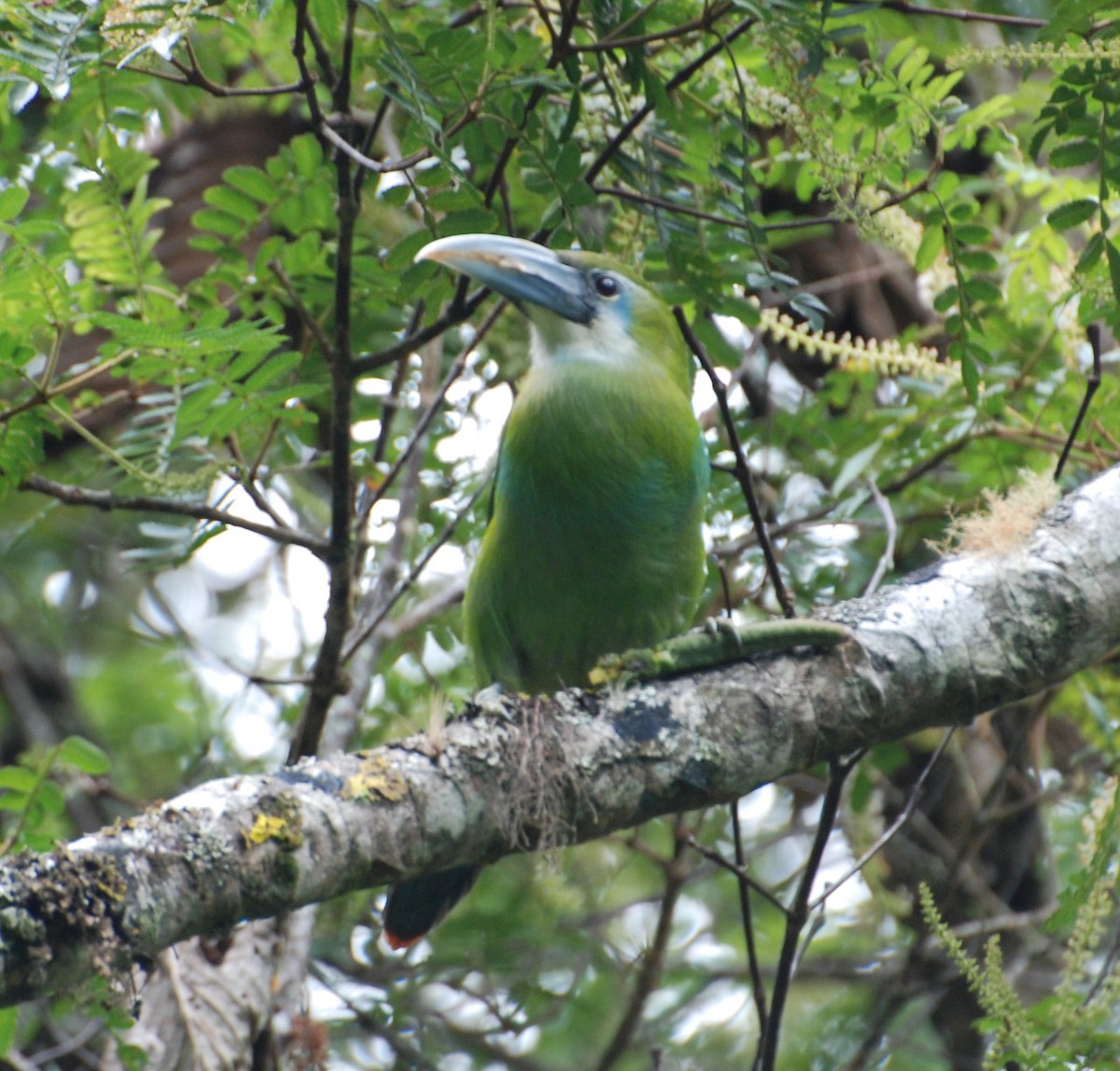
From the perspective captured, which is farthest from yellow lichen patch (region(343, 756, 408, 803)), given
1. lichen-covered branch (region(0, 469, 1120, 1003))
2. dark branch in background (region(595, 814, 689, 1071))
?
dark branch in background (region(595, 814, 689, 1071))

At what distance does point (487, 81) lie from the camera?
2.37m

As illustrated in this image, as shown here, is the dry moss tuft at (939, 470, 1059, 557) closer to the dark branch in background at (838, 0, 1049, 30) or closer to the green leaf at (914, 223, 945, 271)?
the green leaf at (914, 223, 945, 271)

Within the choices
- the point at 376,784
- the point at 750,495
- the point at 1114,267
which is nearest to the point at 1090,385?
the point at 1114,267

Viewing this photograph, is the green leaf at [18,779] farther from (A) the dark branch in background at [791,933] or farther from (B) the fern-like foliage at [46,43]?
(A) the dark branch in background at [791,933]

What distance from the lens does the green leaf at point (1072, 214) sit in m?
2.58

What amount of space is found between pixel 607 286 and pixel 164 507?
47.2 inches

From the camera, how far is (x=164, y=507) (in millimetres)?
2680

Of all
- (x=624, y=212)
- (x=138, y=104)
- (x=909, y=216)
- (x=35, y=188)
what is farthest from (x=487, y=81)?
(x=35, y=188)

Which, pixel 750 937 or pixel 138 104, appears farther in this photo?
pixel 138 104

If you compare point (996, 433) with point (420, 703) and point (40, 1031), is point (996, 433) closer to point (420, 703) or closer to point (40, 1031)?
point (420, 703)

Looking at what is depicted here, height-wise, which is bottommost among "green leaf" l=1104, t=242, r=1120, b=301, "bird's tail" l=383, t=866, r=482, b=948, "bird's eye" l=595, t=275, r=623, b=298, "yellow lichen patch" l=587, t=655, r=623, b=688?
"bird's tail" l=383, t=866, r=482, b=948

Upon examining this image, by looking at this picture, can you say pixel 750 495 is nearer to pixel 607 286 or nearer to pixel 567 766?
pixel 567 766

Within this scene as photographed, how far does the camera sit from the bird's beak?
8.72 feet

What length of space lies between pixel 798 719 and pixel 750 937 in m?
0.59
